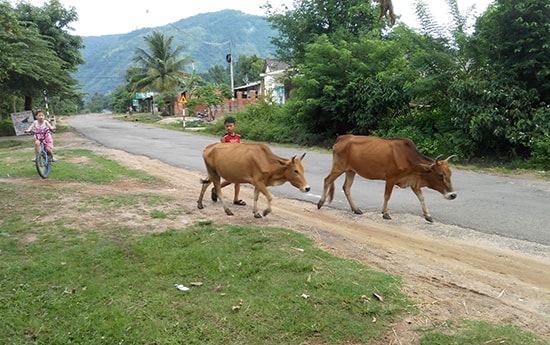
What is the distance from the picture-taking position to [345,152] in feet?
26.5

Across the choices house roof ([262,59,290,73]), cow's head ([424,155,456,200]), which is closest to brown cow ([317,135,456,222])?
cow's head ([424,155,456,200])

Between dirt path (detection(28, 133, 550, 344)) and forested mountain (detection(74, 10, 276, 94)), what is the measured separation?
113525 millimetres

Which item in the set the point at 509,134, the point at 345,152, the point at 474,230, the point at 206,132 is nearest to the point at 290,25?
the point at 206,132

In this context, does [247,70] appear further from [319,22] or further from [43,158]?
[43,158]

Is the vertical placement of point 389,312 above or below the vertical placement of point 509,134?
below

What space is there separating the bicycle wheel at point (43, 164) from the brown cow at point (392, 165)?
7.05 meters

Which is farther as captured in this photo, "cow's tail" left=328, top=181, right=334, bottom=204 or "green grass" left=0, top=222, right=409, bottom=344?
"cow's tail" left=328, top=181, right=334, bottom=204

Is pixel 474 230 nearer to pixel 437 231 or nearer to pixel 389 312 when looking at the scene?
pixel 437 231

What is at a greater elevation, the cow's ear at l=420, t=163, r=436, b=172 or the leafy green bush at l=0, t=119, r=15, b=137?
the cow's ear at l=420, t=163, r=436, b=172

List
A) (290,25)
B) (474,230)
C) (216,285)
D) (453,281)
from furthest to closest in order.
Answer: (290,25) < (474,230) < (453,281) < (216,285)

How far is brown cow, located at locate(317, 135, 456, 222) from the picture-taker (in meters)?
7.35

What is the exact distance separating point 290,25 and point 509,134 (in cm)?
1506

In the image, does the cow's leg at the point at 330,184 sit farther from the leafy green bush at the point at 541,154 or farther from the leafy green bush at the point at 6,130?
the leafy green bush at the point at 6,130

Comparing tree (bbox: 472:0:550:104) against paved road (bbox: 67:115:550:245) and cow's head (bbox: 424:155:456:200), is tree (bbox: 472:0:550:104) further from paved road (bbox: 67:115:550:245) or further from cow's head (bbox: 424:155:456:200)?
cow's head (bbox: 424:155:456:200)
